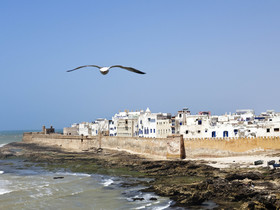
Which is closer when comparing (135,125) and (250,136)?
(250,136)

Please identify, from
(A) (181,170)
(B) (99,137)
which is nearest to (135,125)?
(B) (99,137)

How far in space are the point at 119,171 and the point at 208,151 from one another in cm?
1205

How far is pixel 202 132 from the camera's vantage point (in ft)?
174

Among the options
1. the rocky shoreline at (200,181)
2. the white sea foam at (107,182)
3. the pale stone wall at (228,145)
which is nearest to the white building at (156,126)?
the rocky shoreline at (200,181)

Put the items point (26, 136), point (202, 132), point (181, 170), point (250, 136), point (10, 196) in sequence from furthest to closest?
point (26, 136), point (202, 132), point (250, 136), point (181, 170), point (10, 196)

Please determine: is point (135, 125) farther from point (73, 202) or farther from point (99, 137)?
point (73, 202)

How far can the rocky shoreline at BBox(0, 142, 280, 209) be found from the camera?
81.2 ft

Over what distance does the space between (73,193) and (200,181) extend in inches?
428

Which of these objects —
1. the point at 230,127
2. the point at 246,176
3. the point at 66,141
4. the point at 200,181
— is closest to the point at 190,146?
the point at 230,127

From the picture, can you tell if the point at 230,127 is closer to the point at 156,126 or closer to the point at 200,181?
the point at 156,126

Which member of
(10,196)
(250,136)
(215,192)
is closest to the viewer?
(215,192)

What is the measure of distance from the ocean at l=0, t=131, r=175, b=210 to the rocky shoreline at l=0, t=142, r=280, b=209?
75.8 inches

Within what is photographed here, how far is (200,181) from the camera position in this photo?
105ft

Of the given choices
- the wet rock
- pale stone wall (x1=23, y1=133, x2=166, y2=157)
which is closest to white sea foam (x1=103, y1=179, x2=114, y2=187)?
the wet rock
